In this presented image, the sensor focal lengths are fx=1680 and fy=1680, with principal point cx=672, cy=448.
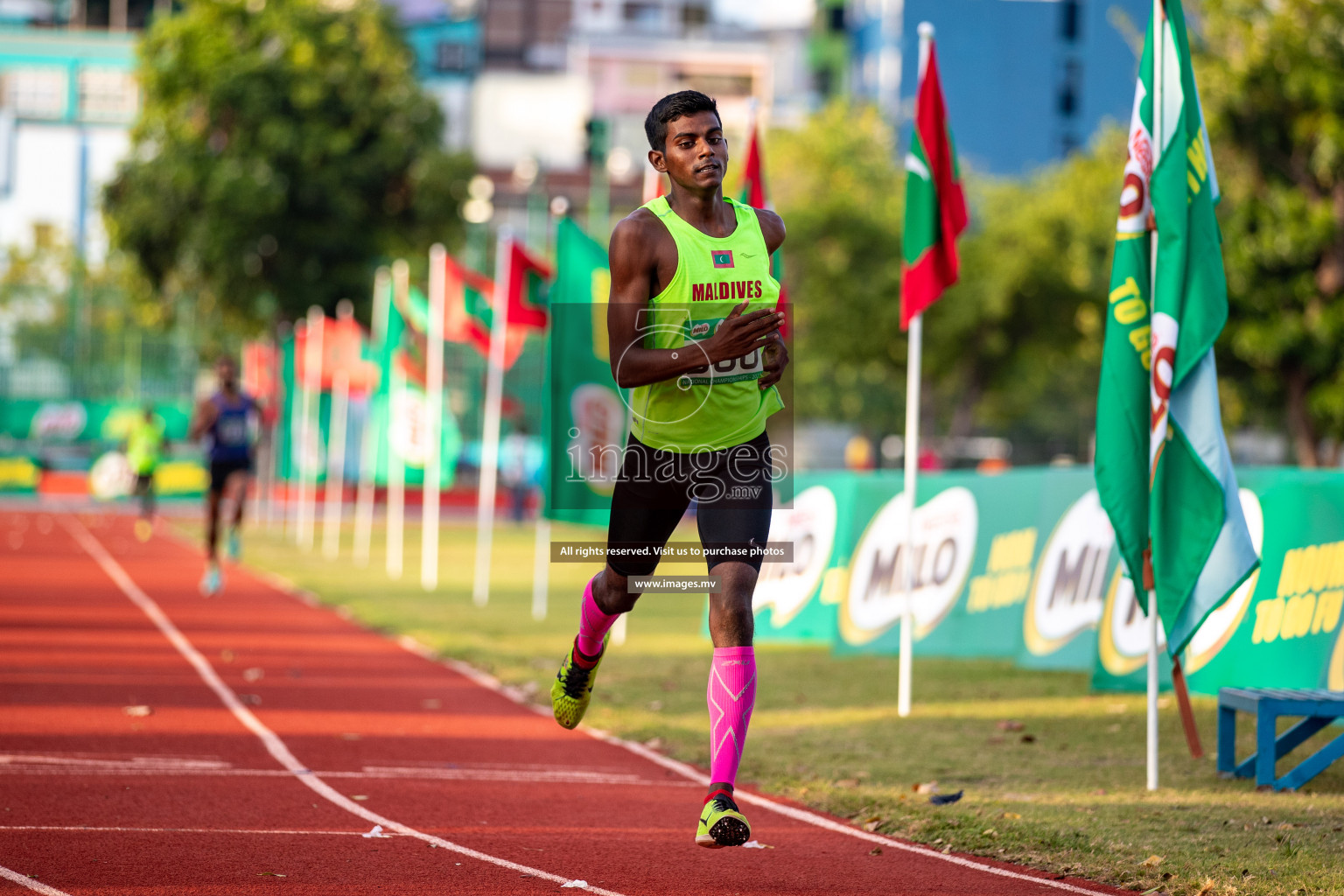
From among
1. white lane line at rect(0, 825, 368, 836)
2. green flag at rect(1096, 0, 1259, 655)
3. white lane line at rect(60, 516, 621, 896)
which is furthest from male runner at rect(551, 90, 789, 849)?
A: green flag at rect(1096, 0, 1259, 655)

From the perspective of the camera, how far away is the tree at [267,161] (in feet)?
128

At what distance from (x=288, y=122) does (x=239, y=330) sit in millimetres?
5675

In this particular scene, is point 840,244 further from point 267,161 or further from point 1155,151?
point 1155,151

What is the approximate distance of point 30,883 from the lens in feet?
18.0

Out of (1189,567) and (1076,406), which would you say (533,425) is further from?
(1189,567)

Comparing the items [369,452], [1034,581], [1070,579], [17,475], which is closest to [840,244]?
[17,475]

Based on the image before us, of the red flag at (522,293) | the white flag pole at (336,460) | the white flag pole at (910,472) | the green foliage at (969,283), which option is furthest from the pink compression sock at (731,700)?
the green foliage at (969,283)

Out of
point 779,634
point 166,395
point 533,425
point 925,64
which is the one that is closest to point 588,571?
point 779,634

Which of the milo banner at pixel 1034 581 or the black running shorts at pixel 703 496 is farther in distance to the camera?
the milo banner at pixel 1034 581

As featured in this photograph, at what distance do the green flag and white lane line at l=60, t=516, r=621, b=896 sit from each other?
146 inches

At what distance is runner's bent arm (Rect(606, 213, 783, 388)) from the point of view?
5668 millimetres

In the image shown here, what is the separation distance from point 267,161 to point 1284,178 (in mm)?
22702

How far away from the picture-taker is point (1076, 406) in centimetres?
6700

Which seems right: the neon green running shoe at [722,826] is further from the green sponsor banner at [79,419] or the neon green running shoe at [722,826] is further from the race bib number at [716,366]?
the green sponsor banner at [79,419]
